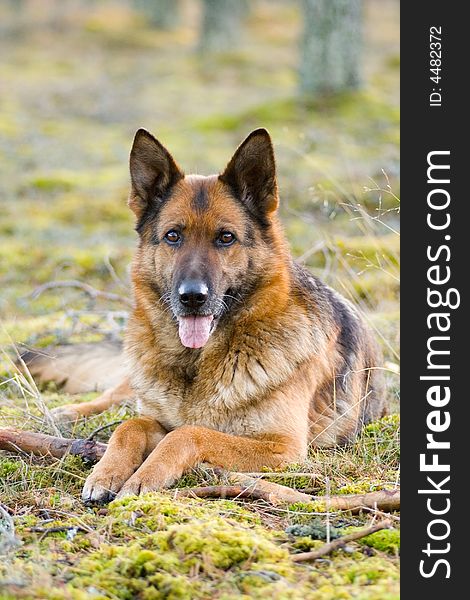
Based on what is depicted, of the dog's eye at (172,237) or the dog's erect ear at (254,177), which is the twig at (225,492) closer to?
the dog's eye at (172,237)

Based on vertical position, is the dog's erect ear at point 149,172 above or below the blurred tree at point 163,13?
below

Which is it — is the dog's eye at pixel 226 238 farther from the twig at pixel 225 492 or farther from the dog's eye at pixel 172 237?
the twig at pixel 225 492

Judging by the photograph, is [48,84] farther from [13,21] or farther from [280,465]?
[280,465]

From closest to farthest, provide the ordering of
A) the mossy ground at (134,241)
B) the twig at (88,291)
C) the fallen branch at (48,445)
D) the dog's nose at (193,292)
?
the mossy ground at (134,241) → the dog's nose at (193,292) → the fallen branch at (48,445) → the twig at (88,291)

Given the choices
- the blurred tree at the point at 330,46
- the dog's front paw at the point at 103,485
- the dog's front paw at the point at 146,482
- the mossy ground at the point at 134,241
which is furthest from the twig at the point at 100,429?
the blurred tree at the point at 330,46

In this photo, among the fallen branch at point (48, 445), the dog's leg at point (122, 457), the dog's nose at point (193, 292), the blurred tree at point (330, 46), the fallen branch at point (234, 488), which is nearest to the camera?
the fallen branch at point (234, 488)

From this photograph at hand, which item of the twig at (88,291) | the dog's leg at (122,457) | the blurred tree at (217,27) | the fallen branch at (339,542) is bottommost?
the fallen branch at (339,542)

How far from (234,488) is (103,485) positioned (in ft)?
2.34

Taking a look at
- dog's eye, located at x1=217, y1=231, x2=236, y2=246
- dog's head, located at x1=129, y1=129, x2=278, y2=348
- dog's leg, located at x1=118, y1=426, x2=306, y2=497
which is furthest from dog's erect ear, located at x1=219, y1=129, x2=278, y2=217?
dog's leg, located at x1=118, y1=426, x2=306, y2=497

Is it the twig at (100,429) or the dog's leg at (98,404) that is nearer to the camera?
the twig at (100,429)

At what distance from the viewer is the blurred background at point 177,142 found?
868 centimetres

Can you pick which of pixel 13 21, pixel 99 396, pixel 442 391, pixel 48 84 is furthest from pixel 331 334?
pixel 13 21

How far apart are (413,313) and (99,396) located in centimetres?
329

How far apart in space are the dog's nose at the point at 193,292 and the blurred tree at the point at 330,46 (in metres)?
13.8
